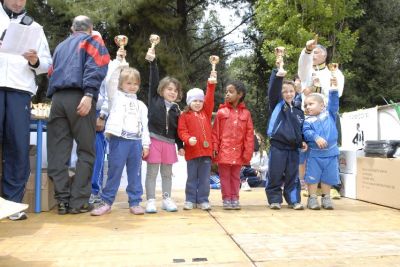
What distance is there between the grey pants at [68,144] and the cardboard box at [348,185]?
117 inches

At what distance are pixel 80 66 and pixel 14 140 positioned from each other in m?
0.82

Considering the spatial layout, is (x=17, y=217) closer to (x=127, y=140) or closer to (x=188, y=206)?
(x=127, y=140)

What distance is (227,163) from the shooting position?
4.19m

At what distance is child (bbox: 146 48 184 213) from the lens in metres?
4.12

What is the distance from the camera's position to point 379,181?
179 inches

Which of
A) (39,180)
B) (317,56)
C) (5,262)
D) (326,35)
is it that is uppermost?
(326,35)

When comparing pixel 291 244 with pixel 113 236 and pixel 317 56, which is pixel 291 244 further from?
pixel 317 56

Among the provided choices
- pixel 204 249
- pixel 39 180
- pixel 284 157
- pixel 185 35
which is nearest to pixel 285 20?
pixel 185 35

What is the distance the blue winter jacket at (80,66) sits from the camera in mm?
3750

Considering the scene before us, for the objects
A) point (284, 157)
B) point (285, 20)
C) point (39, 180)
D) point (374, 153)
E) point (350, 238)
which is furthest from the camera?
point (285, 20)

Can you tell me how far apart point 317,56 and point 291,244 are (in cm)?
282

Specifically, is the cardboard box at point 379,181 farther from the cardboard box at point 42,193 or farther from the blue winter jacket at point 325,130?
the cardboard box at point 42,193

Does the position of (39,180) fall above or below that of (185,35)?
below

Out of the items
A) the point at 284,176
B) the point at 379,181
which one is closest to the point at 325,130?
the point at 284,176
